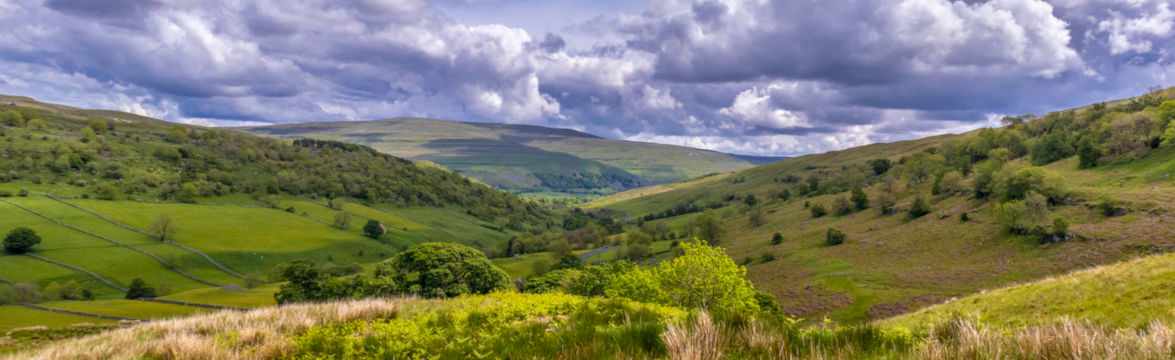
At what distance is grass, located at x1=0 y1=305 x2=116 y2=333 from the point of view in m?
68.4

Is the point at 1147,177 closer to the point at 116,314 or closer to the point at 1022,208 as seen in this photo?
the point at 1022,208

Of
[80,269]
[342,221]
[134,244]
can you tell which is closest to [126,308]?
[80,269]

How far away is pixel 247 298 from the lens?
9512cm

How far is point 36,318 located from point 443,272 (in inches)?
2948

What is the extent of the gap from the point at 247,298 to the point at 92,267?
210 feet

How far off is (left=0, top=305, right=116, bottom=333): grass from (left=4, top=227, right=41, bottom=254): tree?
64.5m

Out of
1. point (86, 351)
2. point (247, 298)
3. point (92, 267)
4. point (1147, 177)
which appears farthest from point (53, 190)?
point (1147, 177)

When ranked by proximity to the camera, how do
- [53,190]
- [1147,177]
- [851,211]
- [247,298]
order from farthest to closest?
1. [53,190]
2. [851,211]
3. [247,298]
4. [1147,177]

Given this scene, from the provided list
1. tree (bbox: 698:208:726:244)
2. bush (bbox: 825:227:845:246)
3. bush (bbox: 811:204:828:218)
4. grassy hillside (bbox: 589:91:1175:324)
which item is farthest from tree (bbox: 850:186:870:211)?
tree (bbox: 698:208:726:244)

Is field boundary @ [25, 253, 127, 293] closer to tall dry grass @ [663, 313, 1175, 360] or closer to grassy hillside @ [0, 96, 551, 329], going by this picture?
grassy hillside @ [0, 96, 551, 329]

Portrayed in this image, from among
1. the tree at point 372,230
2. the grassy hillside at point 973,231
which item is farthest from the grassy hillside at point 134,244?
the grassy hillside at point 973,231

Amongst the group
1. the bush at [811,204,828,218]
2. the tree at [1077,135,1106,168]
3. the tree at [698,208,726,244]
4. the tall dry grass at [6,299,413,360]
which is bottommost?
the tree at [698,208,726,244]

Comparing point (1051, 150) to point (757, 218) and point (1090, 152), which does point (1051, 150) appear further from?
point (757, 218)

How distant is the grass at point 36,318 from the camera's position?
68.4 meters
